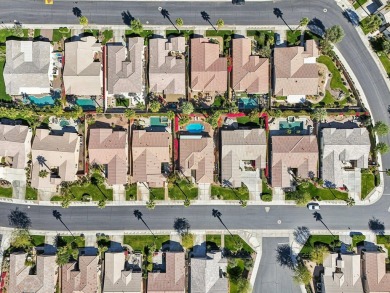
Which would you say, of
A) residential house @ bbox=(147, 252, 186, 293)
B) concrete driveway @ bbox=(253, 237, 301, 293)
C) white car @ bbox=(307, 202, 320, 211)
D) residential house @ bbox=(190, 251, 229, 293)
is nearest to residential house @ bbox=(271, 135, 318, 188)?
white car @ bbox=(307, 202, 320, 211)

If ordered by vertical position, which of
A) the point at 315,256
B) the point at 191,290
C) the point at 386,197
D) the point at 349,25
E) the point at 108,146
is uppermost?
the point at 349,25

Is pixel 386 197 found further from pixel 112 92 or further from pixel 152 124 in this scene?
pixel 112 92

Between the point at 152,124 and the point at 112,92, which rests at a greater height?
the point at 112,92

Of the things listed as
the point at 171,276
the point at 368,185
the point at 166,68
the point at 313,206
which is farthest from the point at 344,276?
the point at 166,68

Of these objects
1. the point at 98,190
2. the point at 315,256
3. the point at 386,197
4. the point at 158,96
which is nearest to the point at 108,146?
the point at 98,190

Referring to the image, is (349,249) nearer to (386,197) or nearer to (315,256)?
(315,256)

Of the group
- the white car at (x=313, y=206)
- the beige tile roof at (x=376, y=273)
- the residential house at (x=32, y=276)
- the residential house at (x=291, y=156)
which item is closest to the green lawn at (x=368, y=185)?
the white car at (x=313, y=206)

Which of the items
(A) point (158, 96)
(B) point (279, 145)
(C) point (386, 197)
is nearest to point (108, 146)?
(A) point (158, 96)
